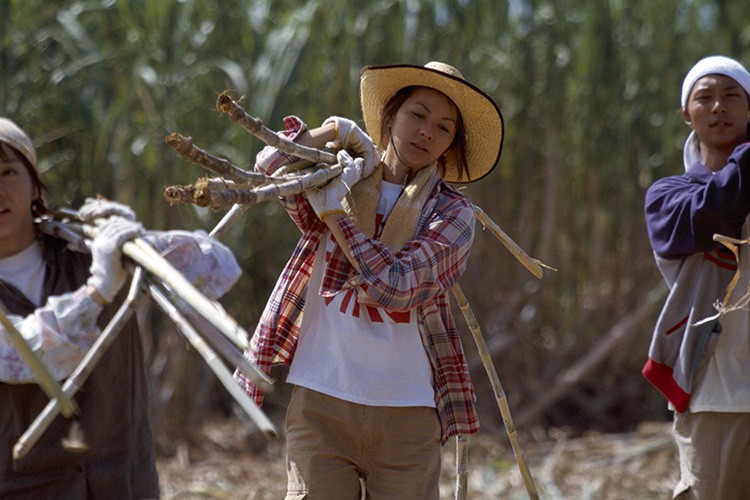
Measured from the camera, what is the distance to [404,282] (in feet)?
8.45

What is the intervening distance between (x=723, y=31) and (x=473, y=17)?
1273 mm

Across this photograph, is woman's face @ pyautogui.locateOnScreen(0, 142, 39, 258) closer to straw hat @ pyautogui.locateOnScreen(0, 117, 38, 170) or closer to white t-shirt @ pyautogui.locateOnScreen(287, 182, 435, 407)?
straw hat @ pyautogui.locateOnScreen(0, 117, 38, 170)

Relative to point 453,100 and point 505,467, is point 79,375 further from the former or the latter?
point 505,467

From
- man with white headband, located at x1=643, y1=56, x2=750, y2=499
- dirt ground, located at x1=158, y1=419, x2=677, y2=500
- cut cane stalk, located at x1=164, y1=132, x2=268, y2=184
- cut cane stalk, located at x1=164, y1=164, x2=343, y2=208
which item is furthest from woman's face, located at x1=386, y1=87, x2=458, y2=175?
dirt ground, located at x1=158, y1=419, x2=677, y2=500

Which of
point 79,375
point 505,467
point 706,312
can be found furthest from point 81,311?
point 505,467

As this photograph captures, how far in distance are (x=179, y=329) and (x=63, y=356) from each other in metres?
0.53

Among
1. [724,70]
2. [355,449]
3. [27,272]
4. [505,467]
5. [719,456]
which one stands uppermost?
[724,70]

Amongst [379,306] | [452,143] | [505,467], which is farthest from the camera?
[505,467]

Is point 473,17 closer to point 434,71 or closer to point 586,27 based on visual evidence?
point 586,27

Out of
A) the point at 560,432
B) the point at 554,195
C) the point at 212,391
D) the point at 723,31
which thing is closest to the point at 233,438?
the point at 212,391

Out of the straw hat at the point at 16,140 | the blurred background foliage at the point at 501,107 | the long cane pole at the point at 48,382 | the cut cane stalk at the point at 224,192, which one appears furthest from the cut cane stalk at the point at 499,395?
the blurred background foliage at the point at 501,107

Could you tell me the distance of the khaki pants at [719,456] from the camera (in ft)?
9.90

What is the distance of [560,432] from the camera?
19.8ft

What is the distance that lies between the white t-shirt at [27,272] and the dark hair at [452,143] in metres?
0.88
